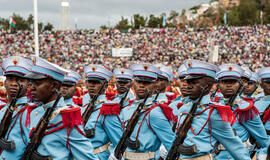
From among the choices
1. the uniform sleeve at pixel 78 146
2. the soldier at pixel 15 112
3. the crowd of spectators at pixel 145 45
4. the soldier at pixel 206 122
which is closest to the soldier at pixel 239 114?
the soldier at pixel 206 122

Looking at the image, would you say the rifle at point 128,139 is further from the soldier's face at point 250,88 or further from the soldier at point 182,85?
the soldier's face at point 250,88

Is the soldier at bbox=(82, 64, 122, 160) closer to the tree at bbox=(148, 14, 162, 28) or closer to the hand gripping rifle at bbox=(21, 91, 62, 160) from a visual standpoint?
the hand gripping rifle at bbox=(21, 91, 62, 160)

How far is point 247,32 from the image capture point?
39531 mm

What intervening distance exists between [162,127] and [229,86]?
156 centimetres

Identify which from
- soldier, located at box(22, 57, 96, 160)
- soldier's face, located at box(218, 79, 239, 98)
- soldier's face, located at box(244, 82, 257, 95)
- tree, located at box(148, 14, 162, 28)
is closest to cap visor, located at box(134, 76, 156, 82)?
soldier's face, located at box(218, 79, 239, 98)

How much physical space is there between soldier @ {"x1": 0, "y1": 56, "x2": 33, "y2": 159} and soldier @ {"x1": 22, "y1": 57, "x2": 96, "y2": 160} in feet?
0.86

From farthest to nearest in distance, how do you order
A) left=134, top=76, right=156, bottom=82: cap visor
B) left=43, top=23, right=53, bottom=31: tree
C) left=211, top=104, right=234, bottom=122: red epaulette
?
left=43, top=23, right=53, bottom=31: tree < left=134, top=76, right=156, bottom=82: cap visor < left=211, top=104, right=234, bottom=122: red epaulette

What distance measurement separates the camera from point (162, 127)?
4.62m

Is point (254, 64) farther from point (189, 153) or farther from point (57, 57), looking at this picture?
point (189, 153)

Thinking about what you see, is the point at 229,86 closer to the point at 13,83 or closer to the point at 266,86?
the point at 266,86

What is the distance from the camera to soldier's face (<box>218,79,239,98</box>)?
564 centimetres

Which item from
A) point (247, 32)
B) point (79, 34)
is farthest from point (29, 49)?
point (247, 32)

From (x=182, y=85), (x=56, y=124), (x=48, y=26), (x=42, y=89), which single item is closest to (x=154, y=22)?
(x=48, y=26)

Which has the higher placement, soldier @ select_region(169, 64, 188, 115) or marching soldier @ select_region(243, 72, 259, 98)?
soldier @ select_region(169, 64, 188, 115)
